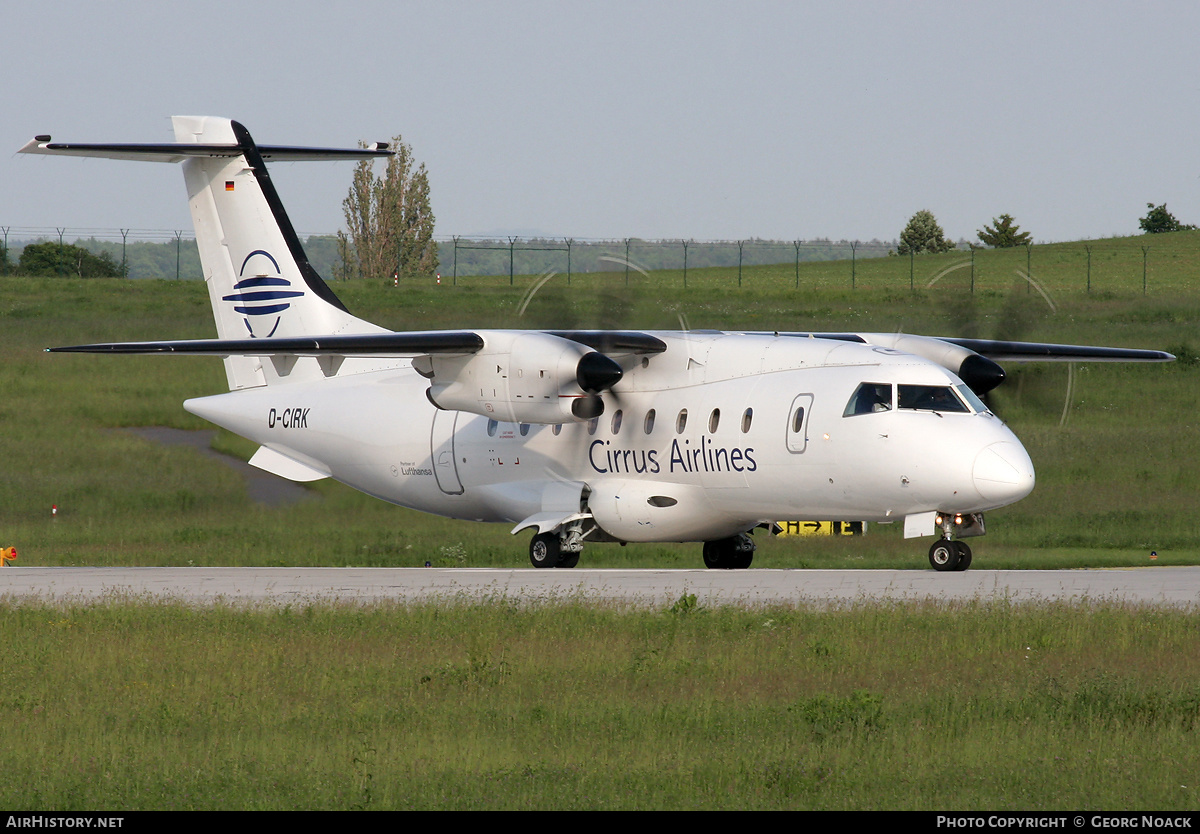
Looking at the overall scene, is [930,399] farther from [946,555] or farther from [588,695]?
[588,695]

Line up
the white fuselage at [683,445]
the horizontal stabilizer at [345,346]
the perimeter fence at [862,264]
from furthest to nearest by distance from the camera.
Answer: the perimeter fence at [862,264] → the horizontal stabilizer at [345,346] → the white fuselage at [683,445]

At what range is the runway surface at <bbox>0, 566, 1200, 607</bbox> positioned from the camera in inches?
697

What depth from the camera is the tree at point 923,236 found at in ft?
378

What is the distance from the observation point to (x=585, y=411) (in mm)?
22359

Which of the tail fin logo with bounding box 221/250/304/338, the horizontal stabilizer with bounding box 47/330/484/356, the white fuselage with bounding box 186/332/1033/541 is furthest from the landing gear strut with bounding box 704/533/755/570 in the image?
the tail fin logo with bounding box 221/250/304/338

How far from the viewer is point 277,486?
102ft

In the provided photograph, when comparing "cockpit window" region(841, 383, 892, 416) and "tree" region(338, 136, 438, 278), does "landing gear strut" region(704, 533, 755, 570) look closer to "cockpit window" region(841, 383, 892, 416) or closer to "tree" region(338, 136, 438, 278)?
"cockpit window" region(841, 383, 892, 416)

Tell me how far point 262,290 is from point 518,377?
8.50 meters

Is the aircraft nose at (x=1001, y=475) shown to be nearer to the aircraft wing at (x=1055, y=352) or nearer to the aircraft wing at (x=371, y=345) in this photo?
the aircraft wing at (x=1055, y=352)

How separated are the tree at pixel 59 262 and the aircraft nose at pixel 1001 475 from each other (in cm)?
7595

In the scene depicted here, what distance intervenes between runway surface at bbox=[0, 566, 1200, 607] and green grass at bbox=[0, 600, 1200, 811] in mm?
1359

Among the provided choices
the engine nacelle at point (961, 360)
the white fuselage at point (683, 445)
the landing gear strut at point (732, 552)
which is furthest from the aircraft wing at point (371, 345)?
the engine nacelle at point (961, 360)
